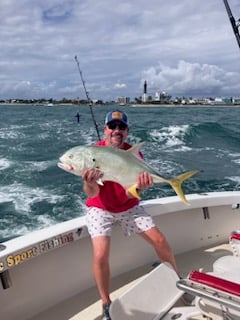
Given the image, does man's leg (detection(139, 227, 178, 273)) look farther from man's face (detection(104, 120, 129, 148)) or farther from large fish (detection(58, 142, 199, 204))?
man's face (detection(104, 120, 129, 148))

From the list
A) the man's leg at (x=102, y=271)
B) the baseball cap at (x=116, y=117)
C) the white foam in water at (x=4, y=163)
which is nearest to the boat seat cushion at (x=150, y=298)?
the man's leg at (x=102, y=271)

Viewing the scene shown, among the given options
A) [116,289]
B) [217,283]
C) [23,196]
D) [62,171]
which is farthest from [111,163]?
[62,171]

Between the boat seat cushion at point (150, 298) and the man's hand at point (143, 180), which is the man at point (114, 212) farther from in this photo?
the man's hand at point (143, 180)

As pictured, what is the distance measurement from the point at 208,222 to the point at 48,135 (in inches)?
641

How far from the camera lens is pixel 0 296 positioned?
2725 mm

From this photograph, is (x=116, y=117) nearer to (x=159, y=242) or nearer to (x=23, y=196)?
(x=159, y=242)

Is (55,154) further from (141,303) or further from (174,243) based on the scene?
(141,303)

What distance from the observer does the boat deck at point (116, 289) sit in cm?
301

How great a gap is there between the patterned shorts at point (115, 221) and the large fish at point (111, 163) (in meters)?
0.43

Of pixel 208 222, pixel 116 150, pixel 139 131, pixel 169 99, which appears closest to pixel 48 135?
pixel 139 131

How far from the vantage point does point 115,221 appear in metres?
3.00

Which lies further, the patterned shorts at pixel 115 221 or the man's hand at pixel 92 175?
the patterned shorts at pixel 115 221

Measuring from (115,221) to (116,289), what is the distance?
742mm

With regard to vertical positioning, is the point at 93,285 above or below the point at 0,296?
below
